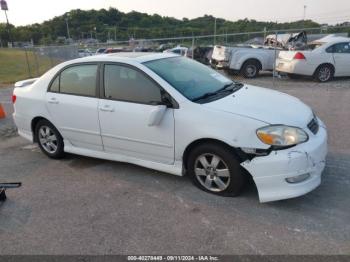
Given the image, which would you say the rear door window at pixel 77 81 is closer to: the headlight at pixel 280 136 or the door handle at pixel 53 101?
the door handle at pixel 53 101

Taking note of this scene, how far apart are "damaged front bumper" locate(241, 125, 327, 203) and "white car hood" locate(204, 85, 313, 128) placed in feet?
1.02

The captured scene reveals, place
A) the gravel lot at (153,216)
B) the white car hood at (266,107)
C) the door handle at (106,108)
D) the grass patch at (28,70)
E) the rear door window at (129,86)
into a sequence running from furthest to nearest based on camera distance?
the grass patch at (28,70) → the door handle at (106,108) → the rear door window at (129,86) → the white car hood at (266,107) → the gravel lot at (153,216)

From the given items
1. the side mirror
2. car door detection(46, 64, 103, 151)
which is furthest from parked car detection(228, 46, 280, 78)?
the side mirror

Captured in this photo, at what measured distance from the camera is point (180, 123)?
3854 mm

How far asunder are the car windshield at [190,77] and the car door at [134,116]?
0.23 meters

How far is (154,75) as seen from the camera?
413 cm

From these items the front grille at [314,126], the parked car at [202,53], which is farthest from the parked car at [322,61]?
the front grille at [314,126]

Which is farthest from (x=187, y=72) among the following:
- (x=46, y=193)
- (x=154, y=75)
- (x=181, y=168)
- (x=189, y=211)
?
(x=46, y=193)

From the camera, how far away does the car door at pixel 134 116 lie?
4.01 metres

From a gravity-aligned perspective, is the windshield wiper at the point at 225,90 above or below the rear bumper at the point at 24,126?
above

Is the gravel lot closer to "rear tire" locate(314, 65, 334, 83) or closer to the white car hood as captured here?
the white car hood

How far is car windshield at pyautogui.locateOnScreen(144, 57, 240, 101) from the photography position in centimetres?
410

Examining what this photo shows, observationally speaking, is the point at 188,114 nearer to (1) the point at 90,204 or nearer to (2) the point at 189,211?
(2) the point at 189,211

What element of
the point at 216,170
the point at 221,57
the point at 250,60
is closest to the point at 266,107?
the point at 216,170
